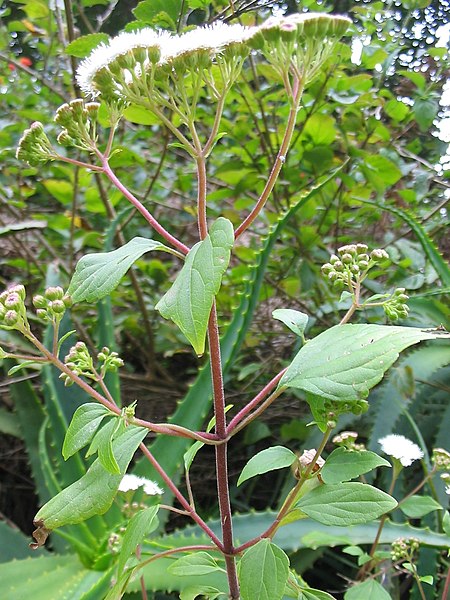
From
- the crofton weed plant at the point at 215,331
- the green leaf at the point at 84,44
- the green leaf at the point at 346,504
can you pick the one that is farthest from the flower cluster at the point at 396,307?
the green leaf at the point at 84,44

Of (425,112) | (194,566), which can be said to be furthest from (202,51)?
(425,112)

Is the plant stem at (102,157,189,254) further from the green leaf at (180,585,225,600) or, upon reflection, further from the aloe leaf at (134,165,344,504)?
the aloe leaf at (134,165,344,504)

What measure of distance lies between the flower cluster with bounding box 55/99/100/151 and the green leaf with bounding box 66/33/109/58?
34 centimetres

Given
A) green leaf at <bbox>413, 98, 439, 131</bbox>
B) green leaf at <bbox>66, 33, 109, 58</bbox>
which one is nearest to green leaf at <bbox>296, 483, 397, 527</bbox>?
green leaf at <bbox>66, 33, 109, 58</bbox>

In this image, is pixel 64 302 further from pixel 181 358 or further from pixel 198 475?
pixel 181 358

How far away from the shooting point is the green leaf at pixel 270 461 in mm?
359

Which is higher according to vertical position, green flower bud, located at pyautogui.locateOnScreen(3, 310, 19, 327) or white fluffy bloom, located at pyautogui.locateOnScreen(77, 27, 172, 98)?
white fluffy bloom, located at pyautogui.locateOnScreen(77, 27, 172, 98)

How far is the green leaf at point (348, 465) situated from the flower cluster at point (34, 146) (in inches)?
11.6

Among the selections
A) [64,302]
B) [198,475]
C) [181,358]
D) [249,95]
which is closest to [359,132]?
[249,95]

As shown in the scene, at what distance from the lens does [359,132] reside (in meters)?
1.09

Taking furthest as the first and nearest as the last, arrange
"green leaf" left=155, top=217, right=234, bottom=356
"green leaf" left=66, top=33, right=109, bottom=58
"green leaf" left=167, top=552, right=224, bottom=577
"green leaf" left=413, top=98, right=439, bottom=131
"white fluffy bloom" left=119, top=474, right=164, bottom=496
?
"green leaf" left=413, top=98, right=439, bottom=131
"green leaf" left=66, top=33, right=109, bottom=58
"white fluffy bloom" left=119, top=474, right=164, bottom=496
"green leaf" left=167, top=552, right=224, bottom=577
"green leaf" left=155, top=217, right=234, bottom=356

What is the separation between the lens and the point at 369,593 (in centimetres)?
44

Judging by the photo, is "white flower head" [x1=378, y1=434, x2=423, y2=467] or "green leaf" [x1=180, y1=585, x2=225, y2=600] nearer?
"green leaf" [x1=180, y1=585, x2=225, y2=600]

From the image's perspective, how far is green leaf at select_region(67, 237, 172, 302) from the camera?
0.31m
